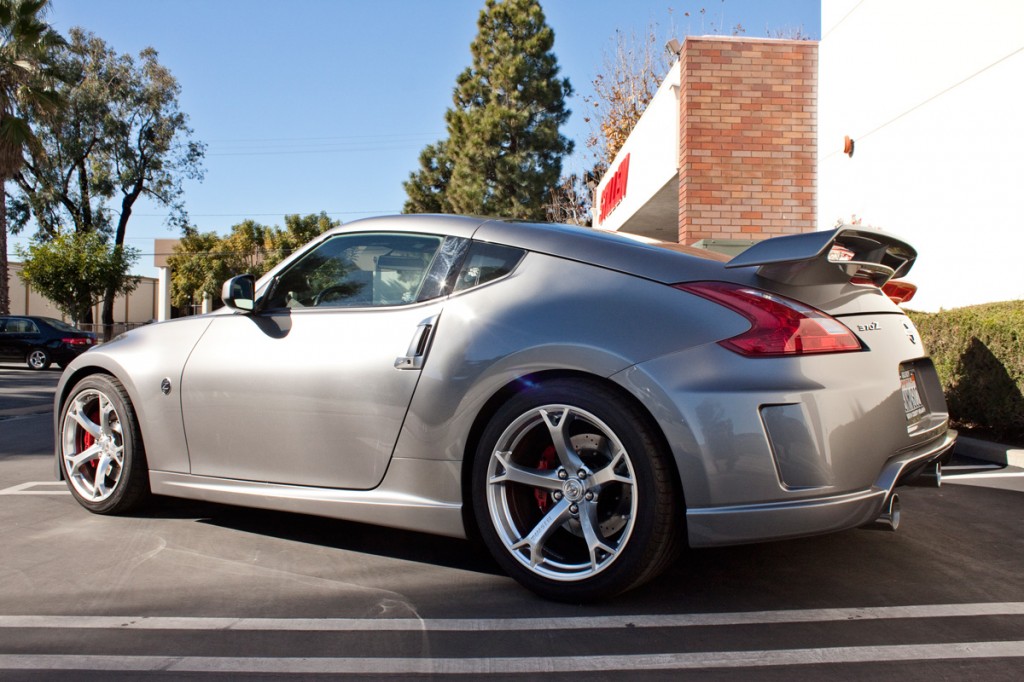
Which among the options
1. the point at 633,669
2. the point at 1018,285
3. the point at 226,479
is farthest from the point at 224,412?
the point at 1018,285

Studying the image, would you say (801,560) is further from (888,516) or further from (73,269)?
(73,269)

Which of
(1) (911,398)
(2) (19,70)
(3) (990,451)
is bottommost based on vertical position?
(3) (990,451)

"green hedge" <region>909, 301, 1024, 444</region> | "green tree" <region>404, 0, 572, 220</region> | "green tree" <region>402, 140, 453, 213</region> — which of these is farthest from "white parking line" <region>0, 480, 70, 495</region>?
"green tree" <region>402, 140, 453, 213</region>

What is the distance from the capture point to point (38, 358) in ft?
74.7

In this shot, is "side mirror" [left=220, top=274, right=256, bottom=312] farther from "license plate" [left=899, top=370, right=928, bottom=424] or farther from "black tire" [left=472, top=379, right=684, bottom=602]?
"license plate" [left=899, top=370, right=928, bottom=424]

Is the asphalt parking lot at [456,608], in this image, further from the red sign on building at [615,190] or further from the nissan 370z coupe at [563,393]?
the red sign on building at [615,190]

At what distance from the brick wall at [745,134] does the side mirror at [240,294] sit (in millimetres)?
9001

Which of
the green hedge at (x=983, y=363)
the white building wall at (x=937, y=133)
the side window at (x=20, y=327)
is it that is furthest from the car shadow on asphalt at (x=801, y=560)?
the side window at (x=20, y=327)

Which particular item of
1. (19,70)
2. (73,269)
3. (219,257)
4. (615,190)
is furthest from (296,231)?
(615,190)

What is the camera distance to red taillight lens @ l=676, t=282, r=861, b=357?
295 cm

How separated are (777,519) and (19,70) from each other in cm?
2703

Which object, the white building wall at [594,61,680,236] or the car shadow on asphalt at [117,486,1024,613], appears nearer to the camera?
the car shadow on asphalt at [117,486,1024,613]

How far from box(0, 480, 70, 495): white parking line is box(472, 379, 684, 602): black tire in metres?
3.31

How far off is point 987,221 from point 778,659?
23.8 feet
